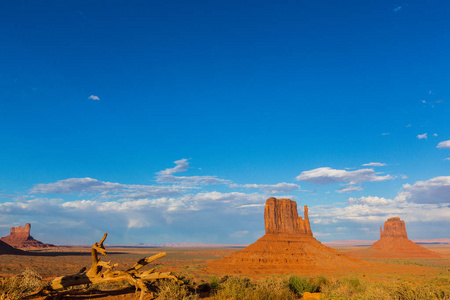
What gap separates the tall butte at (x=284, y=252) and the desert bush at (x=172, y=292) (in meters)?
45.2

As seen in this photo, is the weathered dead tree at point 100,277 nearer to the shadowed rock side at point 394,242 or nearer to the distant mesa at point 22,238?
the shadowed rock side at point 394,242

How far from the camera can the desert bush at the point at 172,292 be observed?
10062 millimetres

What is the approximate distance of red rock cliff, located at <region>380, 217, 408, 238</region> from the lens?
15312cm

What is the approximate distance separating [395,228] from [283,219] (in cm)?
10762

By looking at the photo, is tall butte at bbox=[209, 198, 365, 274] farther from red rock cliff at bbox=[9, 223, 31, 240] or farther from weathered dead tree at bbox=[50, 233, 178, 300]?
red rock cliff at bbox=[9, 223, 31, 240]

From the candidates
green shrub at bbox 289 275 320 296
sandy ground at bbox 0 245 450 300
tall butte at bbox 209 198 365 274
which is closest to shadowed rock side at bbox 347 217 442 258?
sandy ground at bbox 0 245 450 300

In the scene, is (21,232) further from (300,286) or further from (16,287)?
(16,287)

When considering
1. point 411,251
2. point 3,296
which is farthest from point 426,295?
point 411,251

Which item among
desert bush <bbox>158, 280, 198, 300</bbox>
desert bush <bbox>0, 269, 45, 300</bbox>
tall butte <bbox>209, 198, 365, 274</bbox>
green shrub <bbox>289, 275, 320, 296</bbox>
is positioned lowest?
tall butte <bbox>209, 198, 365, 274</bbox>

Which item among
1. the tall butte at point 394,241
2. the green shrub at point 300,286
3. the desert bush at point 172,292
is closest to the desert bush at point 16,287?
the desert bush at point 172,292

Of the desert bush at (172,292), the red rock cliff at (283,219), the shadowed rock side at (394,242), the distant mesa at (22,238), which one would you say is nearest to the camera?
the desert bush at (172,292)

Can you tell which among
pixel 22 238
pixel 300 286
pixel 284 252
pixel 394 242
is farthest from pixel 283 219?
pixel 22 238

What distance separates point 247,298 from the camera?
448 inches

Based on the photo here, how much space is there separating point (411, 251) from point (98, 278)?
163470mm
